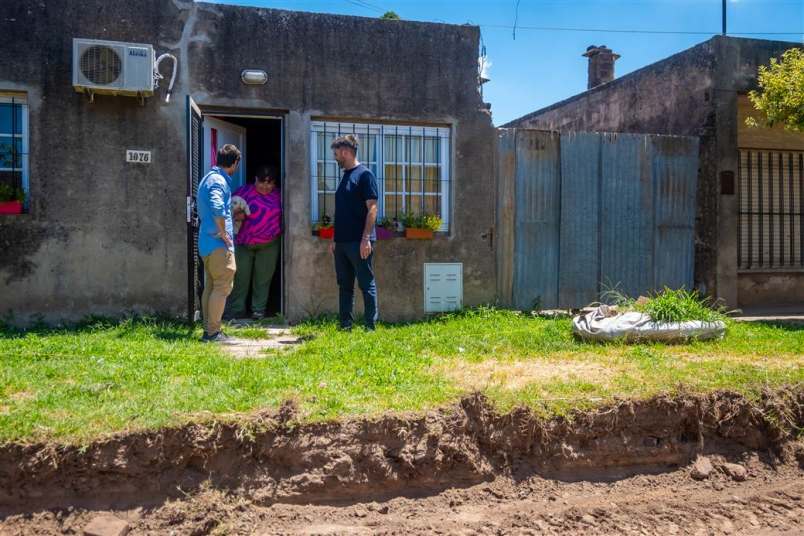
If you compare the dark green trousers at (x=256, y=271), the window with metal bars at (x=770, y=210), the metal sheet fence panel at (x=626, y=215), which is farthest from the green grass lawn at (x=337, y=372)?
the window with metal bars at (x=770, y=210)

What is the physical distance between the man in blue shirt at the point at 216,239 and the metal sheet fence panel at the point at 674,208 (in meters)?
5.81

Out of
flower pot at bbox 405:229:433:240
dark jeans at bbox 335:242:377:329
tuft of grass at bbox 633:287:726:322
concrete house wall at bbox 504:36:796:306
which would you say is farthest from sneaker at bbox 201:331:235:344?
concrete house wall at bbox 504:36:796:306

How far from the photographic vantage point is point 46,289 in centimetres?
743

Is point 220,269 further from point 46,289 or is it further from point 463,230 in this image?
point 463,230

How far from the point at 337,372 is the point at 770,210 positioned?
8.97 meters

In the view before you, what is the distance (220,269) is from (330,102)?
9.05ft

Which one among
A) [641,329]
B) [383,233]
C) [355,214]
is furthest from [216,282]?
[641,329]

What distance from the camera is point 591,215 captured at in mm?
9109

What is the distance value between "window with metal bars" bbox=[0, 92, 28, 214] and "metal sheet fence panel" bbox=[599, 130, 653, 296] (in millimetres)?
6933

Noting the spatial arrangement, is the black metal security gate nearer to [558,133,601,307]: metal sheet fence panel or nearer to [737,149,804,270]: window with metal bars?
[558,133,601,307]: metal sheet fence panel

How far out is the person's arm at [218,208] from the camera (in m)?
6.32

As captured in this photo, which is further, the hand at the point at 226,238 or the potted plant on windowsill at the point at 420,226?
the potted plant on windowsill at the point at 420,226

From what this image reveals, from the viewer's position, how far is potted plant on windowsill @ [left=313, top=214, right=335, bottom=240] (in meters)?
8.05

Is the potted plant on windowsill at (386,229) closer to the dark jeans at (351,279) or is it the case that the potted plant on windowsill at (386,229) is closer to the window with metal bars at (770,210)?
the dark jeans at (351,279)
